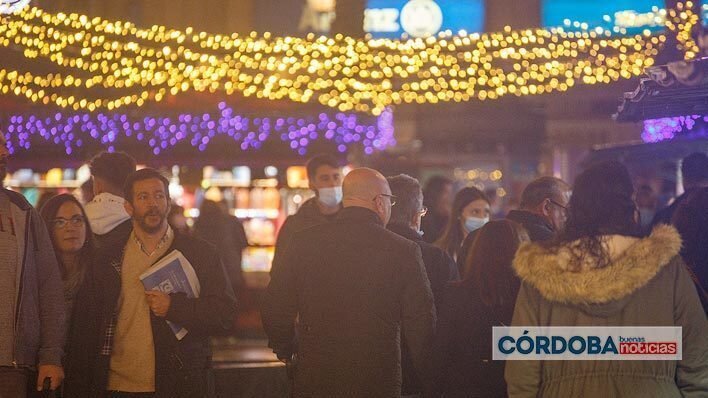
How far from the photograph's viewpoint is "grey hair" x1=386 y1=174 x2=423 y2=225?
261 inches

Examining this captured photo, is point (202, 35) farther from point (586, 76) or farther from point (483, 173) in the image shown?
point (483, 173)

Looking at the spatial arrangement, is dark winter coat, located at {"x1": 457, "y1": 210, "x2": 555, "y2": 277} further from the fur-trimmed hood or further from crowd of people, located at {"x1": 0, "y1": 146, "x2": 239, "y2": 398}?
the fur-trimmed hood

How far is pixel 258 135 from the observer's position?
55.7 feet

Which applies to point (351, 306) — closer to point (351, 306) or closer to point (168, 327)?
point (351, 306)

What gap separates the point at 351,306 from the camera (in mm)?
5191

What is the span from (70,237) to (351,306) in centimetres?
193

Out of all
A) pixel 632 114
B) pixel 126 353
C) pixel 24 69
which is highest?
pixel 24 69

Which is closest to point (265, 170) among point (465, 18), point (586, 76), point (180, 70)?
point (180, 70)

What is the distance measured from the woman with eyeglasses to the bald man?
1325 mm

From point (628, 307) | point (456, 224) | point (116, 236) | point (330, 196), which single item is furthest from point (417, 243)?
point (456, 224)

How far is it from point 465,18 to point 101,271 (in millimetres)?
25541

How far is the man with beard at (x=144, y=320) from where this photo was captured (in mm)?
5539

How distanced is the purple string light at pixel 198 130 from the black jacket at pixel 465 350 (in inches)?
439

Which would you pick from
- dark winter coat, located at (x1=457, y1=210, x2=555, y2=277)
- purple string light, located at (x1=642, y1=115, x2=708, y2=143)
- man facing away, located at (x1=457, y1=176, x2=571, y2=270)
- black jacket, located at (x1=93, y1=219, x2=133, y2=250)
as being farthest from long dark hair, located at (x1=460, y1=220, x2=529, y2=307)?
purple string light, located at (x1=642, y1=115, x2=708, y2=143)
